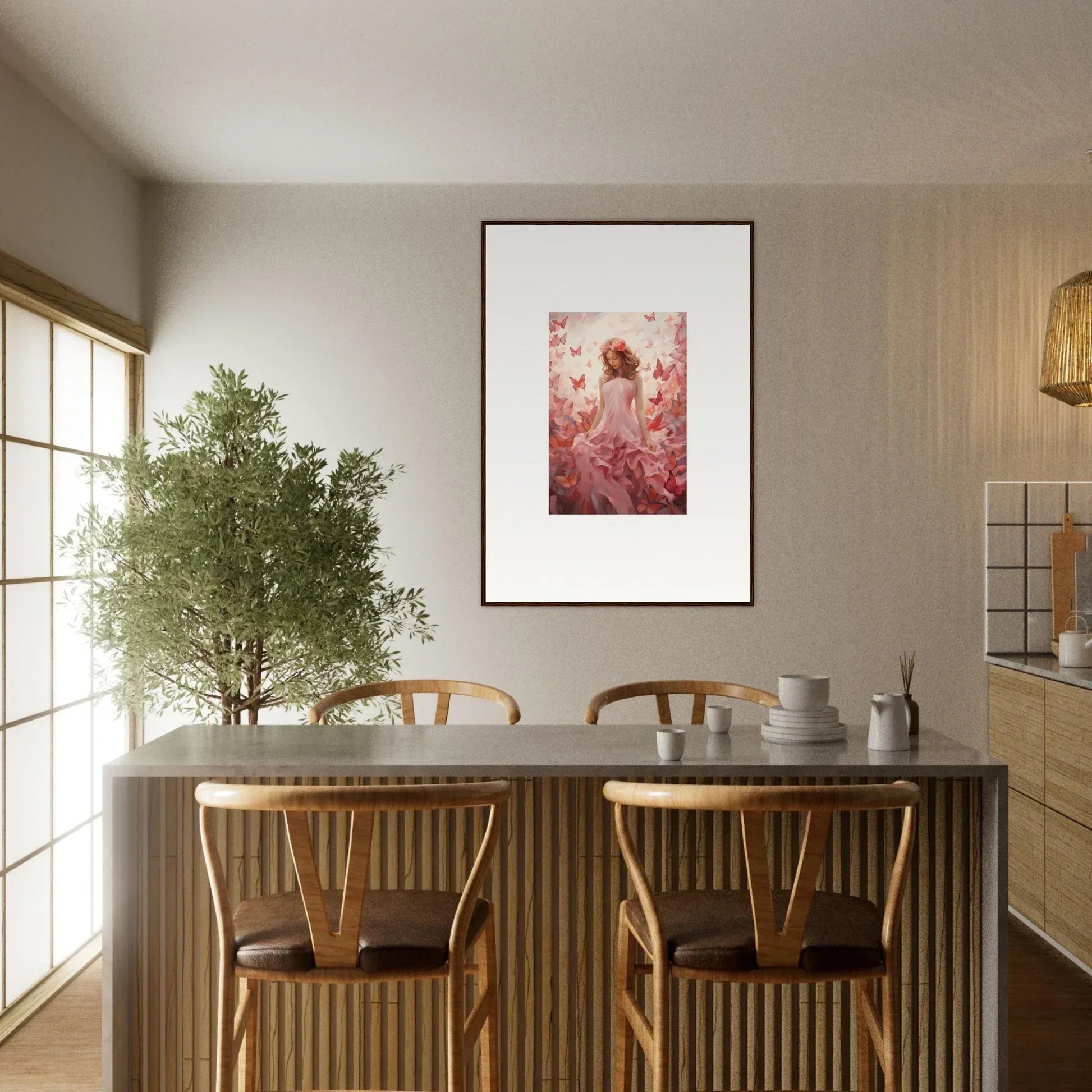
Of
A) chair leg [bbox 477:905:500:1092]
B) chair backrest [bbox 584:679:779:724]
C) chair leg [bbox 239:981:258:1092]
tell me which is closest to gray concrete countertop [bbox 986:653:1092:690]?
chair backrest [bbox 584:679:779:724]

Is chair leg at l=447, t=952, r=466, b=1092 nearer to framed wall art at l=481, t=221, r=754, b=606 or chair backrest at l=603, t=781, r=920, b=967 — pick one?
chair backrest at l=603, t=781, r=920, b=967

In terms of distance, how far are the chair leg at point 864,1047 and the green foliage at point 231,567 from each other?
1.75 metres

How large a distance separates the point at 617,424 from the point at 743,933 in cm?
265

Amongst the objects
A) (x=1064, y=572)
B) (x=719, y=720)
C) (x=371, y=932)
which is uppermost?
(x=1064, y=572)

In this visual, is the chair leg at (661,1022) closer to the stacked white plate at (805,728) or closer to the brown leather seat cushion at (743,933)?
the brown leather seat cushion at (743,933)

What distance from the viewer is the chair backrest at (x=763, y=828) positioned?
1747mm

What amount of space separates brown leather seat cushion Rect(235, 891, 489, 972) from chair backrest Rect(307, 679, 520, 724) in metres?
0.90

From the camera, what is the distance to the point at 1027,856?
378cm

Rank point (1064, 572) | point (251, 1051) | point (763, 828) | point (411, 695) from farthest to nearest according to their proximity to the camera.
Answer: point (1064, 572) → point (411, 695) → point (251, 1051) → point (763, 828)

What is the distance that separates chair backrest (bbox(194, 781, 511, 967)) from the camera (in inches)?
69.2

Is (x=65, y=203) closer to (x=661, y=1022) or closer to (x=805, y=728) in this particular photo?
(x=805, y=728)

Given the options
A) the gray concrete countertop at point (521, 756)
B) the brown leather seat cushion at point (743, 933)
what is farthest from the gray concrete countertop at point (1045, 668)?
the brown leather seat cushion at point (743, 933)

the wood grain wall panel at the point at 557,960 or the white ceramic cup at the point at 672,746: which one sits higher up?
the white ceramic cup at the point at 672,746

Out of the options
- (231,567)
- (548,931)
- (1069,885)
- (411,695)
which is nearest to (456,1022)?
(548,931)
